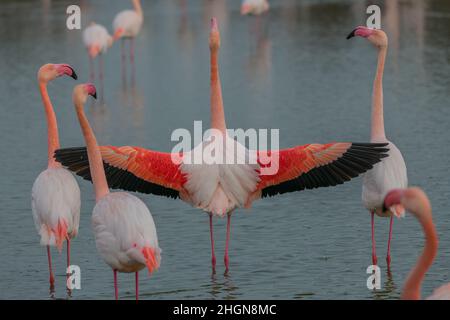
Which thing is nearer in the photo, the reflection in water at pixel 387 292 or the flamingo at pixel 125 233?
the flamingo at pixel 125 233

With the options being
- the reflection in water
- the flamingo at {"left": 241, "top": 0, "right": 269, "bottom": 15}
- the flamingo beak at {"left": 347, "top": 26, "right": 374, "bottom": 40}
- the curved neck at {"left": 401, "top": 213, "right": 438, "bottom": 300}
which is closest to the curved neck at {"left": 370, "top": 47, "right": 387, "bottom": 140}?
the flamingo beak at {"left": 347, "top": 26, "right": 374, "bottom": 40}

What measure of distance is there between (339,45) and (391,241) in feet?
42.2

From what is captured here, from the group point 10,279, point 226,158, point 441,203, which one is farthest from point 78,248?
point 441,203

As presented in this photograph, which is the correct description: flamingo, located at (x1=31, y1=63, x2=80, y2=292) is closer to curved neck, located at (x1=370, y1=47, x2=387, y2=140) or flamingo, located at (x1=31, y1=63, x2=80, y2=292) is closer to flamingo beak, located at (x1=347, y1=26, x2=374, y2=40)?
curved neck, located at (x1=370, y1=47, x2=387, y2=140)

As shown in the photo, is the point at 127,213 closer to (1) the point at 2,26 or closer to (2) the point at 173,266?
(2) the point at 173,266

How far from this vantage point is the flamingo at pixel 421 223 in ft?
18.4

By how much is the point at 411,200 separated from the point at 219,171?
317 cm

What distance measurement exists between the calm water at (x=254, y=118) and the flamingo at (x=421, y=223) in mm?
2274

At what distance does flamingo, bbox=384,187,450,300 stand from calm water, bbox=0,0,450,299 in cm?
227

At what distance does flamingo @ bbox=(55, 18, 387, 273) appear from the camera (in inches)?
335

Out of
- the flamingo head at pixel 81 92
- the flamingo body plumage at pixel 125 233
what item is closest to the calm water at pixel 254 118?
the flamingo body plumage at pixel 125 233

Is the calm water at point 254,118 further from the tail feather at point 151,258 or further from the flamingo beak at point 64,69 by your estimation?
the flamingo beak at point 64,69

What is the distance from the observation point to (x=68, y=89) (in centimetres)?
1836

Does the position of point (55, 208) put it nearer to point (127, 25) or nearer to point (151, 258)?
point (151, 258)
